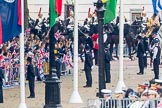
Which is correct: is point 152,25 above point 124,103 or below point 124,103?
above

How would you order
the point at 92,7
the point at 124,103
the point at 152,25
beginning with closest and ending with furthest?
the point at 124,103 < the point at 152,25 < the point at 92,7

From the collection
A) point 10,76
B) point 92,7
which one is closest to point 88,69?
point 10,76

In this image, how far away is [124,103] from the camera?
2100 cm

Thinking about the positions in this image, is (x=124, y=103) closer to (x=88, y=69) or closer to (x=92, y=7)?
(x=88, y=69)

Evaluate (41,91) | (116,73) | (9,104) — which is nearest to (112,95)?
(9,104)

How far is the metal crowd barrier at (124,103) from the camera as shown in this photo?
2005 cm

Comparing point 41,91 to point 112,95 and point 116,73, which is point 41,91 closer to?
point 116,73

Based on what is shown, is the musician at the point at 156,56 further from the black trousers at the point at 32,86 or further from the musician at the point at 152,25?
the musician at the point at 152,25

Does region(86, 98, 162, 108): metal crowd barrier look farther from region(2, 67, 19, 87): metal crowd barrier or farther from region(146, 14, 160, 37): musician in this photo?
region(146, 14, 160, 37): musician

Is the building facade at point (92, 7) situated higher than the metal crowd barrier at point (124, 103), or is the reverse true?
the building facade at point (92, 7)

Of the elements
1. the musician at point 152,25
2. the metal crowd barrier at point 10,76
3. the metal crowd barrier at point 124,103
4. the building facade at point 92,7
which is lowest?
the metal crowd barrier at point 124,103

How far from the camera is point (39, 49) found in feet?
123

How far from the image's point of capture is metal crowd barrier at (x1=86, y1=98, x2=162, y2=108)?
65.8ft

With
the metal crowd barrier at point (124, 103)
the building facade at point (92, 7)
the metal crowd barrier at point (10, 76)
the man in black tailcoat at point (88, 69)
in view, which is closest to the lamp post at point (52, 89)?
the metal crowd barrier at point (124, 103)
